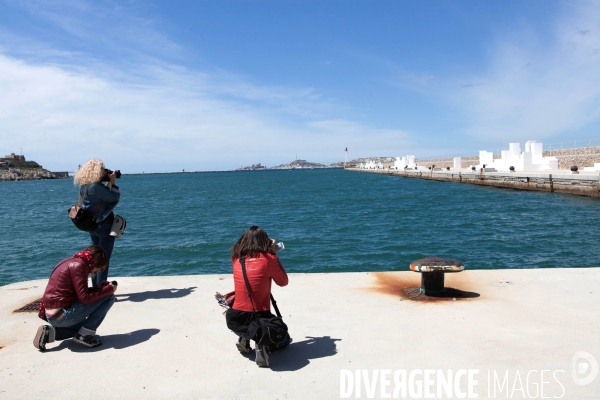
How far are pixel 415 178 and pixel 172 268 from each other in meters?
62.9

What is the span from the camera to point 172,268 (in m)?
14.4

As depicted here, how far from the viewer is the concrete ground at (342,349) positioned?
12.0 feet

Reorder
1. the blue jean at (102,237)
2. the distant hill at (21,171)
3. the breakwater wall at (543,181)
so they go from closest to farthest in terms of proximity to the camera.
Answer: the blue jean at (102,237)
the breakwater wall at (543,181)
the distant hill at (21,171)

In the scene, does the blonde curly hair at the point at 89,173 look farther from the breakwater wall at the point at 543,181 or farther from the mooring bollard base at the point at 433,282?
the breakwater wall at the point at 543,181

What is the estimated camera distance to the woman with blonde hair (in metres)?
5.53

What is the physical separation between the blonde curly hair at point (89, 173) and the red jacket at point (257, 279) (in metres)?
2.47

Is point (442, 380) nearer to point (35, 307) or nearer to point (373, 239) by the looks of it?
point (35, 307)

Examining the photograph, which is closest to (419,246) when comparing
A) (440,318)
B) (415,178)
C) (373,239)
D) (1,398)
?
(373,239)

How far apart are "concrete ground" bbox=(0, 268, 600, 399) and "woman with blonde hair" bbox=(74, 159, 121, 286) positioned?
0.95 metres

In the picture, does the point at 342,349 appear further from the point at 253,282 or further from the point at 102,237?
the point at 102,237

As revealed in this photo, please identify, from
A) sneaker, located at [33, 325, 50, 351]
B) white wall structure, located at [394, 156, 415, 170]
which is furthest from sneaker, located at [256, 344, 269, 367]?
white wall structure, located at [394, 156, 415, 170]

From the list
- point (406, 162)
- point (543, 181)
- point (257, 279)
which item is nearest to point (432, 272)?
point (257, 279)

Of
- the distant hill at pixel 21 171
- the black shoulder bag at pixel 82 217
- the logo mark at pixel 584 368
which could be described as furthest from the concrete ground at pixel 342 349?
the distant hill at pixel 21 171

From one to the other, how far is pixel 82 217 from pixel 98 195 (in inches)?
12.3
